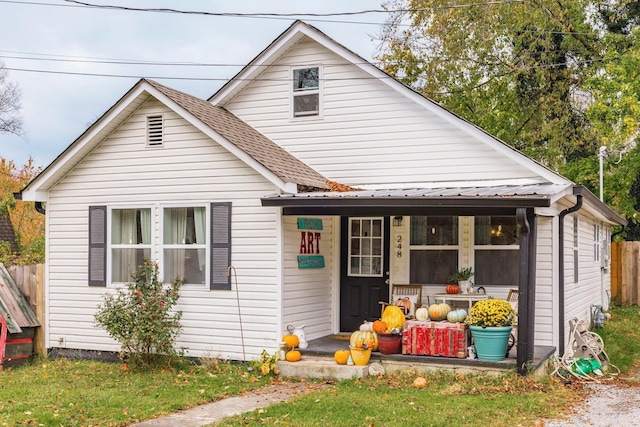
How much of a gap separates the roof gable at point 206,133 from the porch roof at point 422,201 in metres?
0.38

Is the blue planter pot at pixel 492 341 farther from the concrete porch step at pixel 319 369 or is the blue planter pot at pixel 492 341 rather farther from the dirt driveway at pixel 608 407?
the concrete porch step at pixel 319 369

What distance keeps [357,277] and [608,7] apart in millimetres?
15698

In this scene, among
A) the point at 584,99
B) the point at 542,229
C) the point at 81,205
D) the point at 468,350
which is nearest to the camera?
the point at 468,350

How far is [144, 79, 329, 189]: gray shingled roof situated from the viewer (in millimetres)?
11133

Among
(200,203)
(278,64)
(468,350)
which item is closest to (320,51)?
(278,64)

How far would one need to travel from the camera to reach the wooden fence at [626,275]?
20953 millimetres

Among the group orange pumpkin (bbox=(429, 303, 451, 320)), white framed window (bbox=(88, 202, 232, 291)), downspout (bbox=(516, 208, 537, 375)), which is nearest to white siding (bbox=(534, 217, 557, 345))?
orange pumpkin (bbox=(429, 303, 451, 320))

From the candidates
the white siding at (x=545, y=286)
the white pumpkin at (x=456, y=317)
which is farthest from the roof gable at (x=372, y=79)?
the white pumpkin at (x=456, y=317)

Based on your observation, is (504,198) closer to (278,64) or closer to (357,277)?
(357,277)

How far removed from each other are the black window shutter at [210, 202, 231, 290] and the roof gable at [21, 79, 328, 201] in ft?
3.10

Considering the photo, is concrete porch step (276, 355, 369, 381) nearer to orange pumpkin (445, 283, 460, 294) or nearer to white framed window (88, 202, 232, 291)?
white framed window (88, 202, 232, 291)

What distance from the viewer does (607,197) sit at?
2294 centimetres

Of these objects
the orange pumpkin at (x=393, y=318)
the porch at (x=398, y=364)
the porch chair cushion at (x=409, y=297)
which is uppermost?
the porch chair cushion at (x=409, y=297)

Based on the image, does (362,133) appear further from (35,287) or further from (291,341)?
(35,287)
